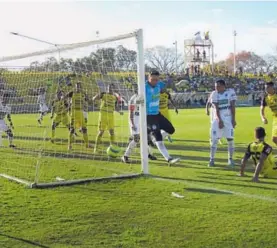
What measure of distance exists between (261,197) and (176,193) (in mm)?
Answer: 1309

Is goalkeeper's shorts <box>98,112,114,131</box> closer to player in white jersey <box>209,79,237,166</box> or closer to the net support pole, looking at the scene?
player in white jersey <box>209,79,237,166</box>

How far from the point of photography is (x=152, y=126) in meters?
10.9

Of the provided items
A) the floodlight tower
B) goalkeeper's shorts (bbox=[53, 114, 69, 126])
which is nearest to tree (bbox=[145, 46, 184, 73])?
the floodlight tower

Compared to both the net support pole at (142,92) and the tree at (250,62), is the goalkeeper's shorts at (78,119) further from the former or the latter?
the tree at (250,62)

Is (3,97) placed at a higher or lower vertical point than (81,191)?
higher

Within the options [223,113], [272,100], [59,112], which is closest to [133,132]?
[223,113]

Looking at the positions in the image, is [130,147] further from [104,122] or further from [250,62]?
[250,62]

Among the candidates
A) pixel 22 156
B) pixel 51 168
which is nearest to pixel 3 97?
pixel 22 156

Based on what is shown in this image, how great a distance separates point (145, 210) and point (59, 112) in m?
9.25

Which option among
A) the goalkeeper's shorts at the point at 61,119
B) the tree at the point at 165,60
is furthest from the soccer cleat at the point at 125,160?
the tree at the point at 165,60

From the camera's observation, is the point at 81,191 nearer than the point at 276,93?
Yes

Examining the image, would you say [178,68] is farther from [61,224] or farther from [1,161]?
[61,224]

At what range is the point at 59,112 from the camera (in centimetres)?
1580

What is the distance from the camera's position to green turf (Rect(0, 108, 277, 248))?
19.0ft
